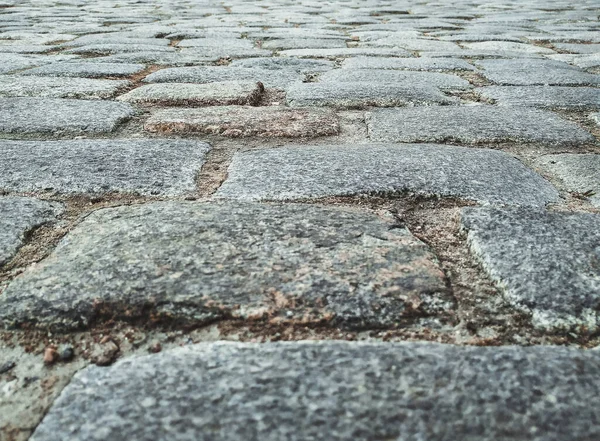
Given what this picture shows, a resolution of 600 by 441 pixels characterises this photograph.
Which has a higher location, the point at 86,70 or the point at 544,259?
the point at 86,70

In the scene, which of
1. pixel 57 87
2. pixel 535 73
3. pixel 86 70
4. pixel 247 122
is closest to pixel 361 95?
pixel 247 122

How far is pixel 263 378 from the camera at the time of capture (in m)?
0.54

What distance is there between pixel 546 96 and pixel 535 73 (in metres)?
0.45

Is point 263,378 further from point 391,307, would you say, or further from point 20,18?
point 20,18

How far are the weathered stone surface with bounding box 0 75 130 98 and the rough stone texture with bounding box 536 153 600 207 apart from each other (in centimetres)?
134

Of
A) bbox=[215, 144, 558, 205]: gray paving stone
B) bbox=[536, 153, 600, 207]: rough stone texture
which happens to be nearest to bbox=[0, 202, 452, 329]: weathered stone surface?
bbox=[215, 144, 558, 205]: gray paving stone

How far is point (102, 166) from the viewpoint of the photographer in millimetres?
1112

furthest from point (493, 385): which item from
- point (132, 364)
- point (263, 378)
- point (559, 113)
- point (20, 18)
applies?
point (20, 18)

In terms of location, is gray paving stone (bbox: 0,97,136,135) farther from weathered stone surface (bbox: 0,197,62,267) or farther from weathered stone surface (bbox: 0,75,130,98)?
weathered stone surface (bbox: 0,197,62,267)

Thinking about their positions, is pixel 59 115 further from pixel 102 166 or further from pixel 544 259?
pixel 544 259

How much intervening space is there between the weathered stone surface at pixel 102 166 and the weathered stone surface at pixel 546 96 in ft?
3.45

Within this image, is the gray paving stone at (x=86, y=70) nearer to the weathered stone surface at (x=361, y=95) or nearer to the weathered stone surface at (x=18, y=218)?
the weathered stone surface at (x=361, y=95)

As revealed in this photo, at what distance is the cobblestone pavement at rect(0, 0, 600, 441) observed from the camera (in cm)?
51

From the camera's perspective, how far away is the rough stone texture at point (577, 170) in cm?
105
